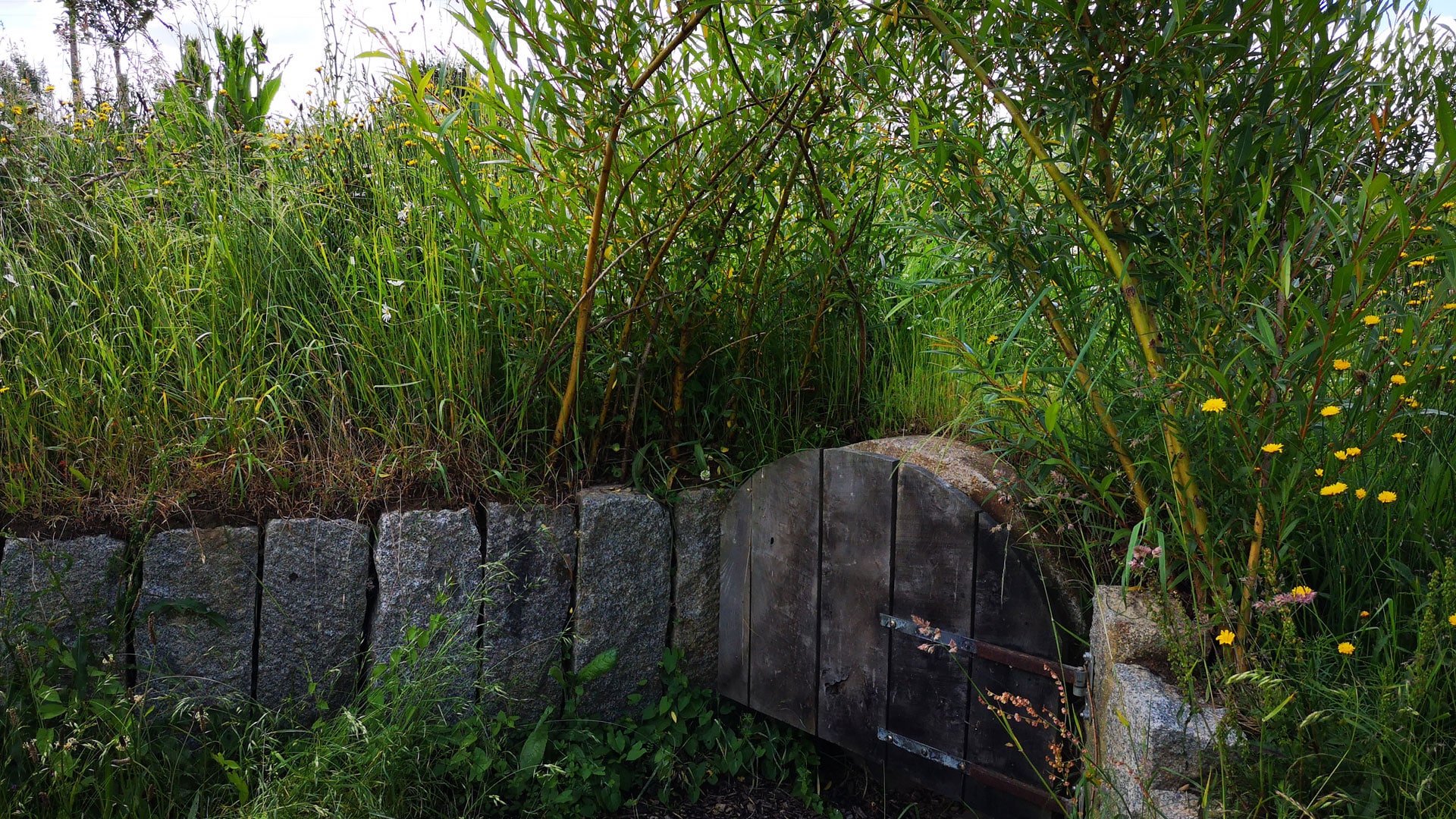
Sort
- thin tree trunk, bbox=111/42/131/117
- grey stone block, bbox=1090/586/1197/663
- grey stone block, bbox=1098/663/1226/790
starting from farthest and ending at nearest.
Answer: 1. thin tree trunk, bbox=111/42/131/117
2. grey stone block, bbox=1090/586/1197/663
3. grey stone block, bbox=1098/663/1226/790

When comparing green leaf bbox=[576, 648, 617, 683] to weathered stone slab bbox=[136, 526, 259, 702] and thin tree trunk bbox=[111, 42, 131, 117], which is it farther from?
thin tree trunk bbox=[111, 42, 131, 117]

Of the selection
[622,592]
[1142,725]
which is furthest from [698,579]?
[1142,725]

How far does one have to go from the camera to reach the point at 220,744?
2.52m

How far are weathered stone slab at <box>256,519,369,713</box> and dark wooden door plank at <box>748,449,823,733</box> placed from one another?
46.2 inches

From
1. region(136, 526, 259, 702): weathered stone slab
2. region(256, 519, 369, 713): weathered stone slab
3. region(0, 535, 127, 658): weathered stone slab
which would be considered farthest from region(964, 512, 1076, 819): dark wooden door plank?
region(0, 535, 127, 658): weathered stone slab

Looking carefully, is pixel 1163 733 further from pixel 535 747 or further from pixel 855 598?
pixel 535 747

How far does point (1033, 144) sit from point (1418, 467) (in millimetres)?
1126

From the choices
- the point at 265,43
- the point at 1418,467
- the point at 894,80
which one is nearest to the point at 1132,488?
the point at 1418,467

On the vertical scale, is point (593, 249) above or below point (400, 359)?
above

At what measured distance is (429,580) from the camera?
2664mm

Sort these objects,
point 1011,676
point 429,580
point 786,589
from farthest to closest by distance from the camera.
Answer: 1. point 786,589
2. point 429,580
3. point 1011,676

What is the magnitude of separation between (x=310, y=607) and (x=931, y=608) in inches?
69.3

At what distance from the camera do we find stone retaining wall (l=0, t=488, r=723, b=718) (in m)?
2.54

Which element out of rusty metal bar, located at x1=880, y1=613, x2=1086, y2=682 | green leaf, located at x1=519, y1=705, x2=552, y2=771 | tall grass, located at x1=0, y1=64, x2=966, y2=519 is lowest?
green leaf, located at x1=519, y1=705, x2=552, y2=771
